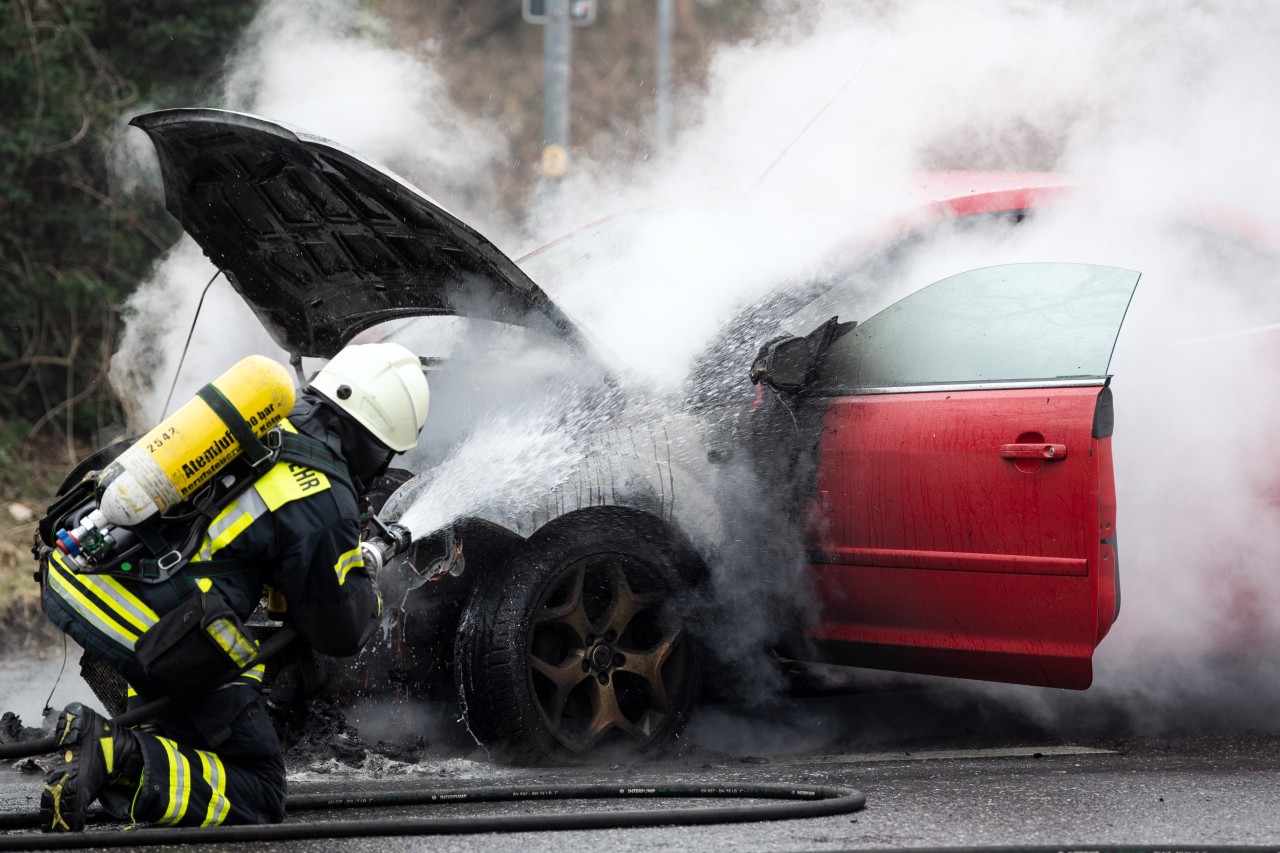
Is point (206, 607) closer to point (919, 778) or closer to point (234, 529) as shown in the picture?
point (234, 529)

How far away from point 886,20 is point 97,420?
573cm

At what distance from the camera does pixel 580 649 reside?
4.25 m

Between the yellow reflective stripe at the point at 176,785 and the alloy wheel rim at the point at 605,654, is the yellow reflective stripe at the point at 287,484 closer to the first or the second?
the yellow reflective stripe at the point at 176,785

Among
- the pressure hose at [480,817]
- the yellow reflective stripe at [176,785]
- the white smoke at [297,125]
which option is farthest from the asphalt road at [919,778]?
the white smoke at [297,125]

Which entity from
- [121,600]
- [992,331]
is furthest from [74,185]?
[992,331]

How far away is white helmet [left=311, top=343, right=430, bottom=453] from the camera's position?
11.7 feet

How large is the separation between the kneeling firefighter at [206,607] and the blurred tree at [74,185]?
585cm

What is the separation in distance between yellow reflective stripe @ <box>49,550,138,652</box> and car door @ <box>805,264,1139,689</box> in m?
1.90

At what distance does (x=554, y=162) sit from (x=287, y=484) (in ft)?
19.6

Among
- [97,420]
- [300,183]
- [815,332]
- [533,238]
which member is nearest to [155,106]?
[97,420]

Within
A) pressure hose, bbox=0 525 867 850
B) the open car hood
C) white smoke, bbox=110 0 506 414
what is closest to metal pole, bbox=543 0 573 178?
white smoke, bbox=110 0 506 414

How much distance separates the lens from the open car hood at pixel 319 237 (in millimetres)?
3904

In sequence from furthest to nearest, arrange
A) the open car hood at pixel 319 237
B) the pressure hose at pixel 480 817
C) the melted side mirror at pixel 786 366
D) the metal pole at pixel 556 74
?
the metal pole at pixel 556 74 → the melted side mirror at pixel 786 366 → the open car hood at pixel 319 237 → the pressure hose at pixel 480 817

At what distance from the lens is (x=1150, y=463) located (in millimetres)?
4543
